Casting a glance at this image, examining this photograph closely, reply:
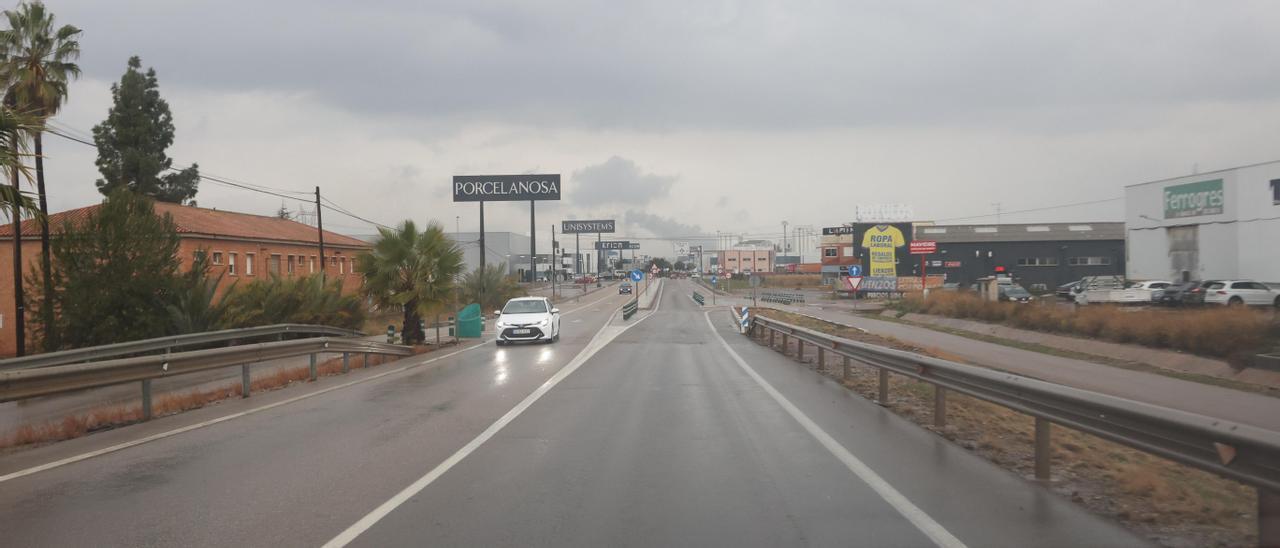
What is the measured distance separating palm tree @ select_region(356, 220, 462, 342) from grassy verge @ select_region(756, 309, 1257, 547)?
15932 millimetres

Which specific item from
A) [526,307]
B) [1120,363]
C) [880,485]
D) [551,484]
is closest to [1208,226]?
[1120,363]

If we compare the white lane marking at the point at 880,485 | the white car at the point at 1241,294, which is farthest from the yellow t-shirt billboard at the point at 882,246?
the white lane marking at the point at 880,485

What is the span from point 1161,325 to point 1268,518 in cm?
2464

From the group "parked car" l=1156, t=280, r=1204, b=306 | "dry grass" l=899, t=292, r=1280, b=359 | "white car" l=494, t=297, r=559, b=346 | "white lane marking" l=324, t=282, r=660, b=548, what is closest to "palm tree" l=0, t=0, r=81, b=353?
"white car" l=494, t=297, r=559, b=346

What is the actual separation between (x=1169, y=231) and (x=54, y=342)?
60.8m

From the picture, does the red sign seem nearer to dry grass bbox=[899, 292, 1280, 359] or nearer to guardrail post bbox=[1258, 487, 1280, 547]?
dry grass bbox=[899, 292, 1280, 359]

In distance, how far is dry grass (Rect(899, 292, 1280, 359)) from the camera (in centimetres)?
2206

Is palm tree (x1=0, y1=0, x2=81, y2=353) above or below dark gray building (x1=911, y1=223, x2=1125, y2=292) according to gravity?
above

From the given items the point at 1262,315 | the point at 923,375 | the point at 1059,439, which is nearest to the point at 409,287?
the point at 923,375

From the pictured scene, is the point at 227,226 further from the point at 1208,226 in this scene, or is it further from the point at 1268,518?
the point at 1208,226

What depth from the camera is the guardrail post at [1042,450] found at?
7496 mm

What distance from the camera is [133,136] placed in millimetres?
52438

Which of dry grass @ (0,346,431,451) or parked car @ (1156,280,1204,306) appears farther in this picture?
parked car @ (1156,280,1204,306)

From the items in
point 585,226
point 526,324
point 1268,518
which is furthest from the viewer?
point 585,226
